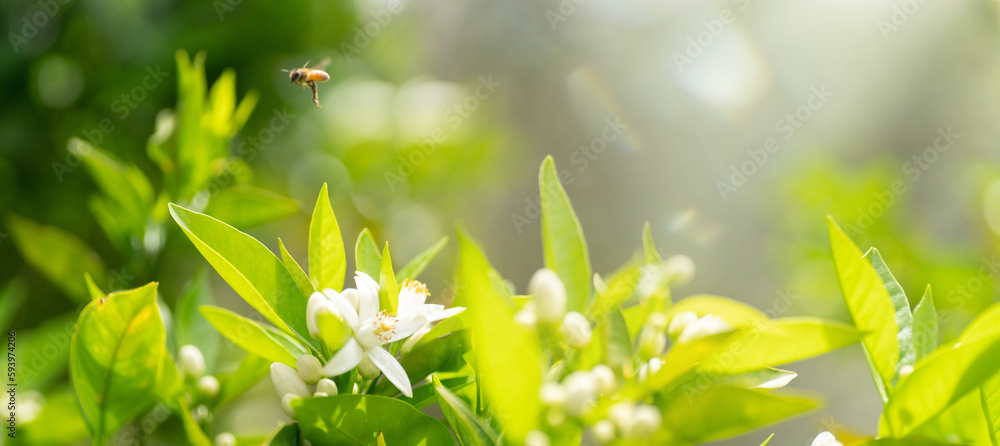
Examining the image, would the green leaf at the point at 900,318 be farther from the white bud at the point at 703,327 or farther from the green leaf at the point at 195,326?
the green leaf at the point at 195,326

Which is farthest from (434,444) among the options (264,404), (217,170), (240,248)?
(264,404)

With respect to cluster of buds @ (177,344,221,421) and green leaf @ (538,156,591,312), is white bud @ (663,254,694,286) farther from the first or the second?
cluster of buds @ (177,344,221,421)

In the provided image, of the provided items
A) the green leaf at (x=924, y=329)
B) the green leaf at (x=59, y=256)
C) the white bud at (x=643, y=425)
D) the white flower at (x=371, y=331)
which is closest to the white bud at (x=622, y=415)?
the white bud at (x=643, y=425)

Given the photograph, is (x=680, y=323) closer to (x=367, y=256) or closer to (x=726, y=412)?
(x=726, y=412)

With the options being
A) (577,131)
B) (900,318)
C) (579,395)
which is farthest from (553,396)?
(577,131)

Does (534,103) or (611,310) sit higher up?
(611,310)

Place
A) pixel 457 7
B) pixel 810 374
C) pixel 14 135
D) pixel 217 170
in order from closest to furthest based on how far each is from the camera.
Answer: pixel 217 170
pixel 14 135
pixel 810 374
pixel 457 7

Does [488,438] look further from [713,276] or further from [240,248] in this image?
[713,276]
